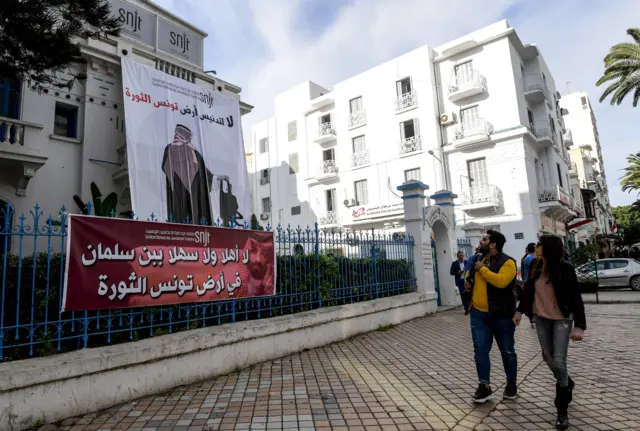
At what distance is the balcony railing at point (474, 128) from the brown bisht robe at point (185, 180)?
15.0m

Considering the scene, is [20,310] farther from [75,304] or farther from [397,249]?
[397,249]

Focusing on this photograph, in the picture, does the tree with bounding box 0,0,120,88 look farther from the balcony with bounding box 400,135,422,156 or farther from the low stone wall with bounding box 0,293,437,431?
the balcony with bounding box 400,135,422,156

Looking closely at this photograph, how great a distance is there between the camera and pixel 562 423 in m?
3.17

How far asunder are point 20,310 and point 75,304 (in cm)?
53

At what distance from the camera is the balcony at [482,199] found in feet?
64.2

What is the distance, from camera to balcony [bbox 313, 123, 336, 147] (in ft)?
87.9

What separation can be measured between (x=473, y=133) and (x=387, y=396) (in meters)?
19.4

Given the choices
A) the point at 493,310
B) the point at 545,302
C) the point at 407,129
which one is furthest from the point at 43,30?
the point at 407,129

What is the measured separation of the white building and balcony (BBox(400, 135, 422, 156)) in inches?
2.4

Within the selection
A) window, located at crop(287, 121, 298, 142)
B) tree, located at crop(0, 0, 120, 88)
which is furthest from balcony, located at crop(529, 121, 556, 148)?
tree, located at crop(0, 0, 120, 88)

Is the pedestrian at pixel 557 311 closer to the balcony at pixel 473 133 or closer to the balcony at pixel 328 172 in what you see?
the balcony at pixel 473 133

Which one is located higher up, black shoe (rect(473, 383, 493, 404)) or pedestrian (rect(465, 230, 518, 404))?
pedestrian (rect(465, 230, 518, 404))

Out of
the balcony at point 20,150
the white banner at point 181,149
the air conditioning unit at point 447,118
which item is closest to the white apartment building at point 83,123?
the balcony at point 20,150

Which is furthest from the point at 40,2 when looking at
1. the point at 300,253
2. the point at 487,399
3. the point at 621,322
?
the point at 621,322
